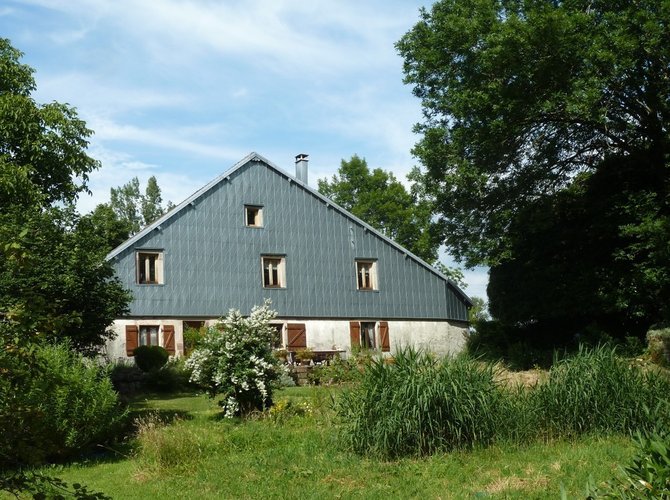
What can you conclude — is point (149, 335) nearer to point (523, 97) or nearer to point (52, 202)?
point (52, 202)

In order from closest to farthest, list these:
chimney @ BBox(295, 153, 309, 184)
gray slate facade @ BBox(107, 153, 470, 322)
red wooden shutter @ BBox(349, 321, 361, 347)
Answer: gray slate facade @ BBox(107, 153, 470, 322) → red wooden shutter @ BBox(349, 321, 361, 347) → chimney @ BBox(295, 153, 309, 184)

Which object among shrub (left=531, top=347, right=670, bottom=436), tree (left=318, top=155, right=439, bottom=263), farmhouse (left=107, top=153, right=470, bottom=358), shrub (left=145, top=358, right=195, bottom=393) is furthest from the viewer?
tree (left=318, top=155, right=439, bottom=263)

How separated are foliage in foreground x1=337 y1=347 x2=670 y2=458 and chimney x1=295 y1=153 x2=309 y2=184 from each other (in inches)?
1057

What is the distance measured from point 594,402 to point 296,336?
2240cm

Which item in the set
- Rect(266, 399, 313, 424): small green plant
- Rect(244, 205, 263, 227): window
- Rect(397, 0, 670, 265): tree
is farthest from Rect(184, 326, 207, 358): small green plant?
Rect(266, 399, 313, 424): small green plant

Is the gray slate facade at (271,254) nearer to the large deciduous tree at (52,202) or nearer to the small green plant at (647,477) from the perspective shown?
the large deciduous tree at (52,202)

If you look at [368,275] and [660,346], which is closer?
[660,346]

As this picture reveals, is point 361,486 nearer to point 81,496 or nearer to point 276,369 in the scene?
point 81,496

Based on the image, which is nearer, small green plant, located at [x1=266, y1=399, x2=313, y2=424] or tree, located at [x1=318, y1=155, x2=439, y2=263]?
small green plant, located at [x1=266, y1=399, x2=313, y2=424]

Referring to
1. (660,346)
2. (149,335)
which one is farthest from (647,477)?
(149,335)

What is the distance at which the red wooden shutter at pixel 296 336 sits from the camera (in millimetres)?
32406

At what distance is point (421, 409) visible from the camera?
10.3m

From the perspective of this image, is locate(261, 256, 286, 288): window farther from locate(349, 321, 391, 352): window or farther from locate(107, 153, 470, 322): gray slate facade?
locate(349, 321, 391, 352): window

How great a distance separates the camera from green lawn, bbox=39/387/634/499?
340 inches
